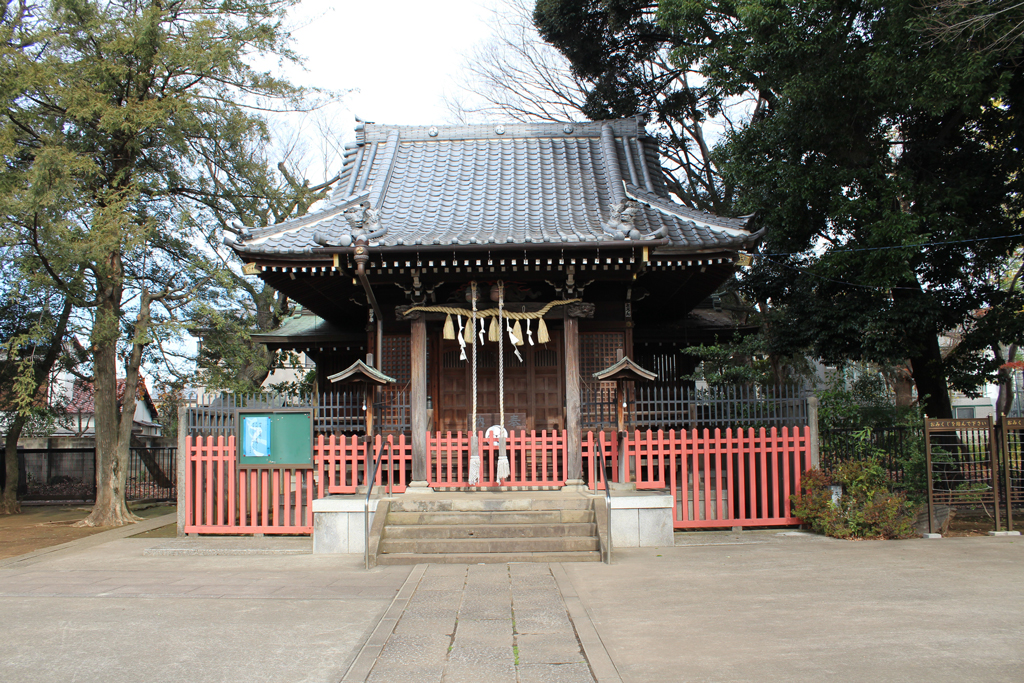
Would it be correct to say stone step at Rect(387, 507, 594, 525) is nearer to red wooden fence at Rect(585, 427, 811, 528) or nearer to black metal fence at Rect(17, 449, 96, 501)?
red wooden fence at Rect(585, 427, 811, 528)

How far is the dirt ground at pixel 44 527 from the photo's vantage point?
38.5ft

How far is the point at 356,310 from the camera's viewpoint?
1423 centimetres

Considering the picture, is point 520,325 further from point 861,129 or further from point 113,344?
point 113,344

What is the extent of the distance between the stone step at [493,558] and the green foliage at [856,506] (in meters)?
3.55

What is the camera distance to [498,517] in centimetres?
930

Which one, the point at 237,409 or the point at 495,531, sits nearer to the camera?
the point at 495,531

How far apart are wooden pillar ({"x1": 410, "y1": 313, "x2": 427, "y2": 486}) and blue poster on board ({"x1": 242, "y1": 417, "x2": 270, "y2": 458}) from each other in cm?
217

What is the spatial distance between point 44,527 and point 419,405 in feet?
28.5

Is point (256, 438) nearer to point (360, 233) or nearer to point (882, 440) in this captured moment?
point (360, 233)

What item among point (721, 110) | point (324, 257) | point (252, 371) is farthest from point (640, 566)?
point (721, 110)

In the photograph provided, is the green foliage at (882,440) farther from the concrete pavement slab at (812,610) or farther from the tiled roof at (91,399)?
the tiled roof at (91,399)

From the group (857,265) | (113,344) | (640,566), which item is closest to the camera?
(640,566)

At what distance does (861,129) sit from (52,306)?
16.2 meters

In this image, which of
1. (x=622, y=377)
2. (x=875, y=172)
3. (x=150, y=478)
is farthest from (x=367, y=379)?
(x=150, y=478)
